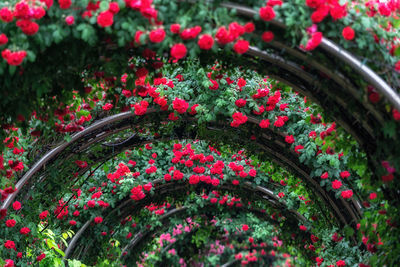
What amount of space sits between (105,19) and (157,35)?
280 millimetres

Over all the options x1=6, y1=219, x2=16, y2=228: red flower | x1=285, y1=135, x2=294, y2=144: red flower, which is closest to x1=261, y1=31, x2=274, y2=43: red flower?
x1=285, y1=135, x2=294, y2=144: red flower

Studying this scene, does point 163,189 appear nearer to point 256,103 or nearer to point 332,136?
point 256,103

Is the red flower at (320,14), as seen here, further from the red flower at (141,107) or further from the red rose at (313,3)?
the red flower at (141,107)

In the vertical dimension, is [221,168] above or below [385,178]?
above

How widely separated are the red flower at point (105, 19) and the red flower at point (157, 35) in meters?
0.22

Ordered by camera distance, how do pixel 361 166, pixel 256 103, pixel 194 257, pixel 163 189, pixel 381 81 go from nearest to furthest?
pixel 381 81 < pixel 361 166 < pixel 256 103 < pixel 163 189 < pixel 194 257

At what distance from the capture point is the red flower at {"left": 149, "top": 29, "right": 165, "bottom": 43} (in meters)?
2.62

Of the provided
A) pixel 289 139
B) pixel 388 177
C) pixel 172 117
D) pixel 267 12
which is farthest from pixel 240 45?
pixel 172 117

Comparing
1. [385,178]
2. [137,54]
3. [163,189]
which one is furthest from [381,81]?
[163,189]

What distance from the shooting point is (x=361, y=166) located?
362 cm

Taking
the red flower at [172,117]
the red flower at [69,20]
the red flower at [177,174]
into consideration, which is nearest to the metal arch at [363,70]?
the red flower at [69,20]

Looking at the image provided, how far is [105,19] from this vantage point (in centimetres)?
261

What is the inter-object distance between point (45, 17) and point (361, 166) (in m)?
2.35

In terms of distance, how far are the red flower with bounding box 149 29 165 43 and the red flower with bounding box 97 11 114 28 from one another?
223 mm
